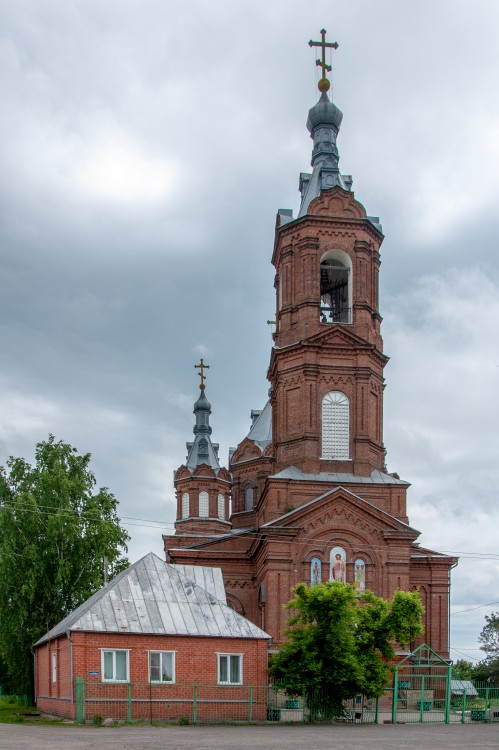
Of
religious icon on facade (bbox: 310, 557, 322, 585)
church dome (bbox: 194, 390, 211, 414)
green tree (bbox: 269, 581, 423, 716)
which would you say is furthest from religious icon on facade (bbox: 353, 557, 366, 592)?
church dome (bbox: 194, 390, 211, 414)

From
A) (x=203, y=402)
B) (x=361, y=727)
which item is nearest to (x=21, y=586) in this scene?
(x=361, y=727)

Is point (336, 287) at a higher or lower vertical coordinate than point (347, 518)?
higher

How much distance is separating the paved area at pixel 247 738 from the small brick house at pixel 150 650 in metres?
2.16

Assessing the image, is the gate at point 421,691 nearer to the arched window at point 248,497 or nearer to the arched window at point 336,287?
the arched window at point 336,287

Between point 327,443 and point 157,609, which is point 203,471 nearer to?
point 327,443

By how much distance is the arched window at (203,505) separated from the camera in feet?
196

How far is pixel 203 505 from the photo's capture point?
5988 centimetres

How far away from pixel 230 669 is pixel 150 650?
2713mm

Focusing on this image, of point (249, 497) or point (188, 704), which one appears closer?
A: point (188, 704)

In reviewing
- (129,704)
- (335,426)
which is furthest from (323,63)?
(129,704)

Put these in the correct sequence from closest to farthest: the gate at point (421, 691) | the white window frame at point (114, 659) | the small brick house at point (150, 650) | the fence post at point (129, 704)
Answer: the fence post at point (129, 704), the small brick house at point (150, 650), the white window frame at point (114, 659), the gate at point (421, 691)

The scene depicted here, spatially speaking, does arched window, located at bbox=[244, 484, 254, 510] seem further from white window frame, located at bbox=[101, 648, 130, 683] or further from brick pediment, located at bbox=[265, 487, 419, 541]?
white window frame, located at bbox=[101, 648, 130, 683]

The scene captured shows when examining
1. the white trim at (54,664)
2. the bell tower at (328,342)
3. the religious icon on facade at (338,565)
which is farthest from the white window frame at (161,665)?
the bell tower at (328,342)

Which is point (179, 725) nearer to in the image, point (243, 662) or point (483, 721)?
point (243, 662)
